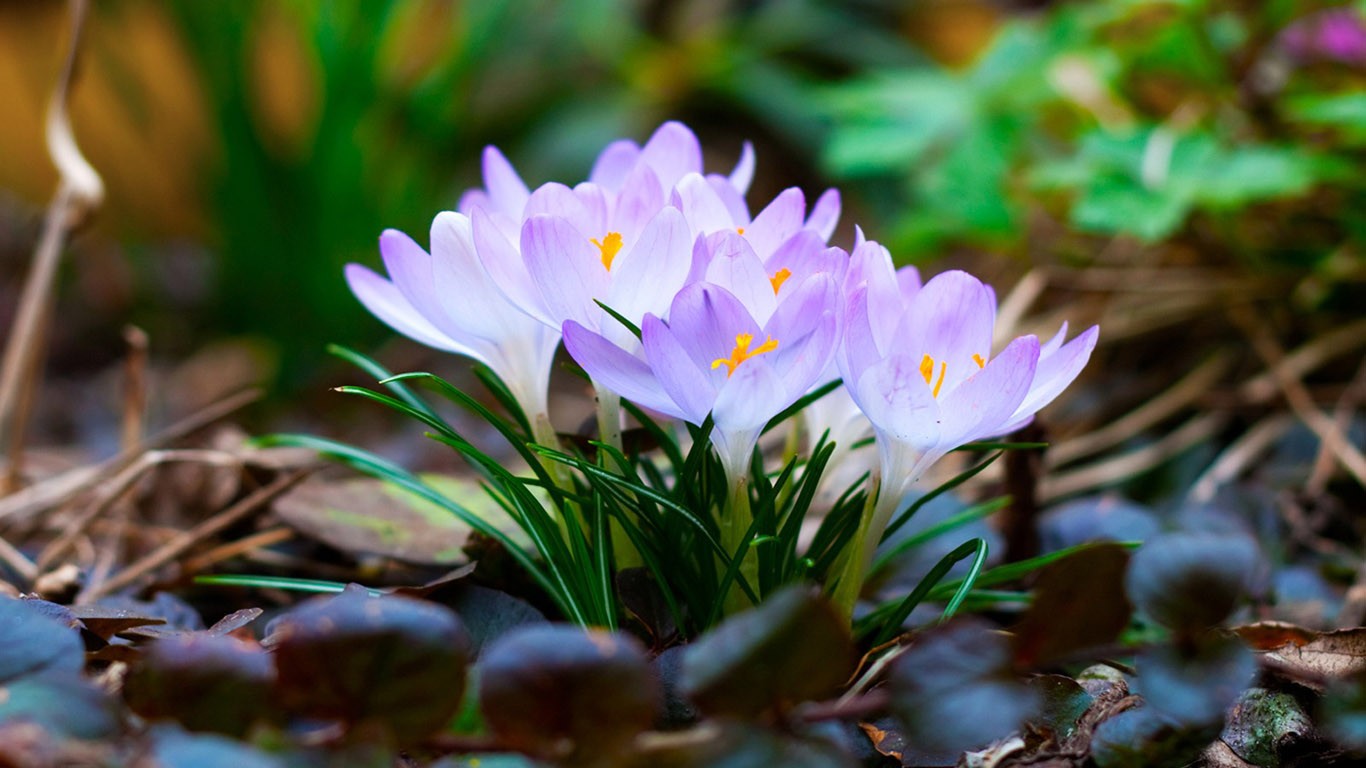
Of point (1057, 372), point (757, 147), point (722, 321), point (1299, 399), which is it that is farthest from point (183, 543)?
point (757, 147)

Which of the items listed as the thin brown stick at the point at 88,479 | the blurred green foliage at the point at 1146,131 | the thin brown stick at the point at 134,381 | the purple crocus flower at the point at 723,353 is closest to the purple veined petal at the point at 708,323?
the purple crocus flower at the point at 723,353

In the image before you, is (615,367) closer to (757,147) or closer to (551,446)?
(551,446)

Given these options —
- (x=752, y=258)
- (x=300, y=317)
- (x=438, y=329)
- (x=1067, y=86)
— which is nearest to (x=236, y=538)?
(x=438, y=329)

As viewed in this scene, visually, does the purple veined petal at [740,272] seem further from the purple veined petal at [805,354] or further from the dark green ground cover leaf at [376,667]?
the dark green ground cover leaf at [376,667]

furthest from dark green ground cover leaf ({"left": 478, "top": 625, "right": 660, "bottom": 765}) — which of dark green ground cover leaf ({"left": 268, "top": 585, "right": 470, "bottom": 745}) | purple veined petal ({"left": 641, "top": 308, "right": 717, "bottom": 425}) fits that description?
purple veined petal ({"left": 641, "top": 308, "right": 717, "bottom": 425})

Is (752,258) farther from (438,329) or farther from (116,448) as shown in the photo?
(116,448)

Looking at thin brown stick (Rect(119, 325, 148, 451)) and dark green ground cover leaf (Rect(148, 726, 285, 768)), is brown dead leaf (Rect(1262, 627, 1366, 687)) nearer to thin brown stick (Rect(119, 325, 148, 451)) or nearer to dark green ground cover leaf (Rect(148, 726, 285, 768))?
dark green ground cover leaf (Rect(148, 726, 285, 768))
